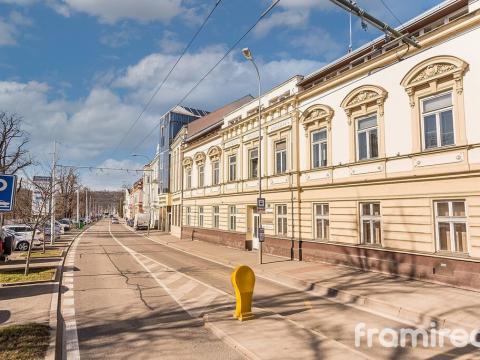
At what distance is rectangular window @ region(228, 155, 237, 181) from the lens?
25922 mm

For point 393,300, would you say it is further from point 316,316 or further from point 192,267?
point 192,267

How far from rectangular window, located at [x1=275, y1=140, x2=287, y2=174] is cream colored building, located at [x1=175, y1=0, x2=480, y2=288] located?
6cm

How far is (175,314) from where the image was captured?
873cm

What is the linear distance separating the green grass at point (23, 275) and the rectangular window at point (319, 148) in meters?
12.5

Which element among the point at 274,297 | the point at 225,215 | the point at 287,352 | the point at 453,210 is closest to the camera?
the point at 287,352

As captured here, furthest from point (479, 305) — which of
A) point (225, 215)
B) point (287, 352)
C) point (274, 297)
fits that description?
point (225, 215)

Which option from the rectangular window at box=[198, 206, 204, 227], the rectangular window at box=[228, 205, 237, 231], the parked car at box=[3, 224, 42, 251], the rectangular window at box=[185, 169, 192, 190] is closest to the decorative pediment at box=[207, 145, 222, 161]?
the rectangular window at box=[228, 205, 237, 231]

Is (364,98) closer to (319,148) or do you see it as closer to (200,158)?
(319,148)

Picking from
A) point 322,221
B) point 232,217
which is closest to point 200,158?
point 232,217

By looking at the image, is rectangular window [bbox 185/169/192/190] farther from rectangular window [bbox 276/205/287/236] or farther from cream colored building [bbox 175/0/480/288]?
rectangular window [bbox 276/205/287/236]

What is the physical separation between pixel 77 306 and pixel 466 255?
1149 centimetres

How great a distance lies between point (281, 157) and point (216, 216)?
10.1 metres

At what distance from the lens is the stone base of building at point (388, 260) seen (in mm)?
10945

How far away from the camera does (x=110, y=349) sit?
21.3 ft
